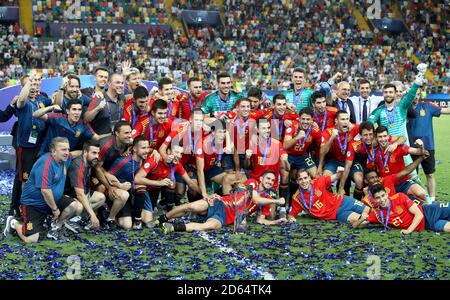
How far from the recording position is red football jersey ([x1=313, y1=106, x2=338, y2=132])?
8.65 meters

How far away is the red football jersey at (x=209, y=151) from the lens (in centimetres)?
805

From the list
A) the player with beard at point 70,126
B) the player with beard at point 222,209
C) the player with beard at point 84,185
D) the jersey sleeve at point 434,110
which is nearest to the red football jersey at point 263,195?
the player with beard at point 222,209

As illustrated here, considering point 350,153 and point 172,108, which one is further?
point 172,108

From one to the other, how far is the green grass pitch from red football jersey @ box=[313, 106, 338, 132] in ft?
5.31

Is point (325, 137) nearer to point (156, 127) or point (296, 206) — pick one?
point (296, 206)

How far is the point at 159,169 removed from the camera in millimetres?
7754

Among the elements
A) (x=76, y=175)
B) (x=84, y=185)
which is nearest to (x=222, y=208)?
(x=84, y=185)

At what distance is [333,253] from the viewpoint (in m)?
6.27

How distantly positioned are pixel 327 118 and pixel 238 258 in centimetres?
323

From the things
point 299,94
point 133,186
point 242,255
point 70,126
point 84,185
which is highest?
point 299,94

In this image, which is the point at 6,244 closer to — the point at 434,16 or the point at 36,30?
the point at 36,30

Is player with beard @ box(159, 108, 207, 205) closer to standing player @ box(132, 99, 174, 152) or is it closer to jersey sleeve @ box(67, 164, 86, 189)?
standing player @ box(132, 99, 174, 152)

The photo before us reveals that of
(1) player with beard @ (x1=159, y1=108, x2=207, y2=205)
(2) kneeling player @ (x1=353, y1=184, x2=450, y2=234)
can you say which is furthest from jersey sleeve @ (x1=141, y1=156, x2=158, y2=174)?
(2) kneeling player @ (x1=353, y1=184, x2=450, y2=234)

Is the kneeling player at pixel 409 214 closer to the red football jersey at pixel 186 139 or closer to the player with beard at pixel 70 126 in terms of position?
the red football jersey at pixel 186 139
